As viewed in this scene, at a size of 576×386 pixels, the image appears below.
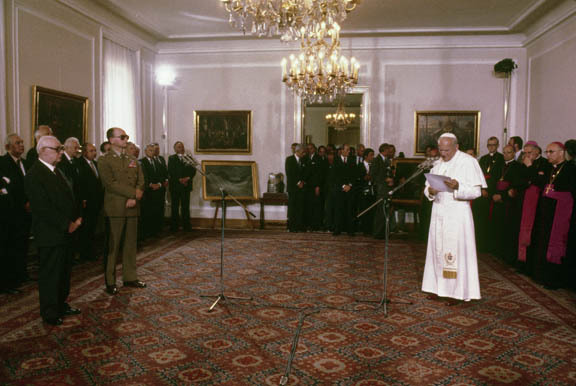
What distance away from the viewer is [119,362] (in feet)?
10.9

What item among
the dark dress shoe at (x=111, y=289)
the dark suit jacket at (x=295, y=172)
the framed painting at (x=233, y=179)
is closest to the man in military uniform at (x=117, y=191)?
the dark dress shoe at (x=111, y=289)

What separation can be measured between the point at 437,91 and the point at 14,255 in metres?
9.15

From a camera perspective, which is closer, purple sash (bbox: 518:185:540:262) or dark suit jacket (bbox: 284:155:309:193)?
purple sash (bbox: 518:185:540:262)

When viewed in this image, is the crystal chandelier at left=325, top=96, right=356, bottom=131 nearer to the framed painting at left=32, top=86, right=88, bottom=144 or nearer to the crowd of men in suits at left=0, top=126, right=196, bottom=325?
the crowd of men in suits at left=0, top=126, right=196, bottom=325

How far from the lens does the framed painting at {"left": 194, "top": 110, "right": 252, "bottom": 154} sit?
11.3 meters

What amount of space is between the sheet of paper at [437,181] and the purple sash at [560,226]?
2006 mm

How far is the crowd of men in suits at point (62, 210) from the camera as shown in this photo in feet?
13.2

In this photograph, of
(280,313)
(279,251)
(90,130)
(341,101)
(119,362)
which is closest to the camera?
(119,362)

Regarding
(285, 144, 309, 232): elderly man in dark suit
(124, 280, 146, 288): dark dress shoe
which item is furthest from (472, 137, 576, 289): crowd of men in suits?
(124, 280, 146, 288): dark dress shoe

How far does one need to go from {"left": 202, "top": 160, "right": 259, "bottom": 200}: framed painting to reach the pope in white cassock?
21.8 feet

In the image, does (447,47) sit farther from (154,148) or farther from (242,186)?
(154,148)

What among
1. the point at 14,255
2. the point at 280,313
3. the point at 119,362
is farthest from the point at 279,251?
the point at 119,362

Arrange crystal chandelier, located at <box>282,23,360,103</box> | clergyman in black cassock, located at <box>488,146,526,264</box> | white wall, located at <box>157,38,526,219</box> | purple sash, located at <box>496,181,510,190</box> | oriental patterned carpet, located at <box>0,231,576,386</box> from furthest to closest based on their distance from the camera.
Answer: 1. white wall, located at <box>157,38,526,219</box>
2. purple sash, located at <box>496,181,510,190</box>
3. crystal chandelier, located at <box>282,23,360,103</box>
4. clergyman in black cassock, located at <box>488,146,526,264</box>
5. oriental patterned carpet, located at <box>0,231,576,386</box>

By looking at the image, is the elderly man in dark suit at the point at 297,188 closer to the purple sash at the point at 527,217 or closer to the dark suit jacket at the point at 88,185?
the dark suit jacket at the point at 88,185
